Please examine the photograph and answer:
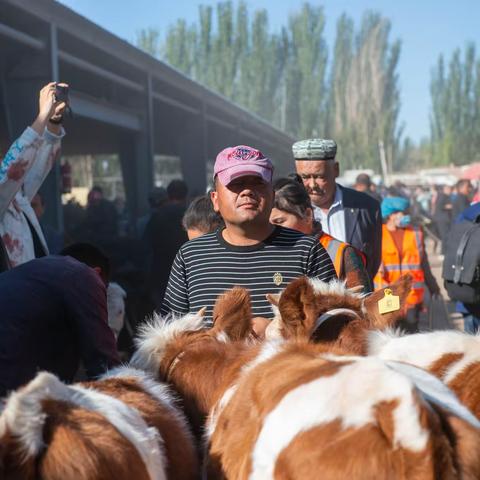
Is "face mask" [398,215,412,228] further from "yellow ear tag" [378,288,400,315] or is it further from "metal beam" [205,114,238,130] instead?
"metal beam" [205,114,238,130]

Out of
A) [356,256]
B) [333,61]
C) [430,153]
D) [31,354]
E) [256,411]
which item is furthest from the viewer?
[430,153]

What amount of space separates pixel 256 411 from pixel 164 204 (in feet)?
21.3

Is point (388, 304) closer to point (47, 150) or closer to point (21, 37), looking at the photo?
point (47, 150)

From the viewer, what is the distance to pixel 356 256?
395cm

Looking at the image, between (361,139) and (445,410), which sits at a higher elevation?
(361,139)

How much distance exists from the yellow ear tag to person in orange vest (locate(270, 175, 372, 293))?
114 centimetres

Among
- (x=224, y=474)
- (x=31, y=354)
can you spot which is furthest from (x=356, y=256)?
(x=224, y=474)

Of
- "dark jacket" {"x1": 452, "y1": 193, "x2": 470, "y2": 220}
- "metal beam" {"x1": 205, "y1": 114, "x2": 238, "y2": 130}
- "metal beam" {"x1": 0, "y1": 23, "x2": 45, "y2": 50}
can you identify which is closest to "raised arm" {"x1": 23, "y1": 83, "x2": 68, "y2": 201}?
"metal beam" {"x1": 0, "y1": 23, "x2": 45, "y2": 50}

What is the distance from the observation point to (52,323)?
2.39 metres

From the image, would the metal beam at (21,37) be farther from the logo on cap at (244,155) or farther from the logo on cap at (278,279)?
the logo on cap at (278,279)

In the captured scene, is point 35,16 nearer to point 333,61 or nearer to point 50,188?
point 50,188

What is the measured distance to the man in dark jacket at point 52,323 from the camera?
228cm

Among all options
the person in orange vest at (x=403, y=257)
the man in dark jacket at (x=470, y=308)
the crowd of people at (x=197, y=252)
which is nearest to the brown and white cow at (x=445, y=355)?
the crowd of people at (x=197, y=252)

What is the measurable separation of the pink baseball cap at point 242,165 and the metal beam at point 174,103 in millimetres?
13826
